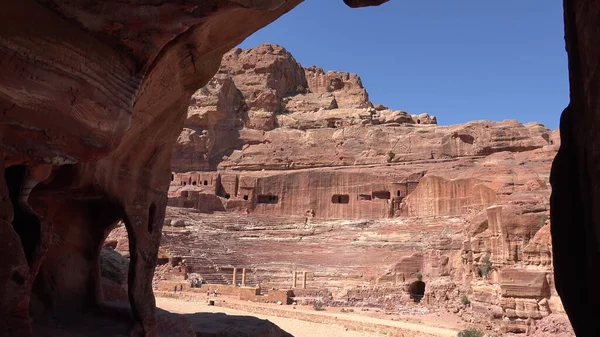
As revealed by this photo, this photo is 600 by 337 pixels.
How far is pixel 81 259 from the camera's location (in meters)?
8.29

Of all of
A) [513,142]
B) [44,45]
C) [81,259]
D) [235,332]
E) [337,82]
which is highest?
[337,82]

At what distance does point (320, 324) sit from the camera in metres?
19.7

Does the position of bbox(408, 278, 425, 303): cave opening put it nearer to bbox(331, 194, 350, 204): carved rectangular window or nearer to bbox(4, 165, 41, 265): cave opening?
bbox(331, 194, 350, 204): carved rectangular window

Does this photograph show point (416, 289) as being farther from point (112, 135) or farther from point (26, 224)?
point (112, 135)

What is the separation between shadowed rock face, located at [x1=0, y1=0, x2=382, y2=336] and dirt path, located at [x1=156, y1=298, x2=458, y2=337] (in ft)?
34.7

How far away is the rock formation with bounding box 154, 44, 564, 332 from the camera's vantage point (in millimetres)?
19203

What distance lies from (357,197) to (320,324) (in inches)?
1184

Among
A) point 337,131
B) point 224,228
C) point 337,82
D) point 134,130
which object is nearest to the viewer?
point 134,130

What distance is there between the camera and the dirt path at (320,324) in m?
17.4

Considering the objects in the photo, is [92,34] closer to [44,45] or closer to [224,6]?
[44,45]

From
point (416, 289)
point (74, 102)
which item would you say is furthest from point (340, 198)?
point (74, 102)

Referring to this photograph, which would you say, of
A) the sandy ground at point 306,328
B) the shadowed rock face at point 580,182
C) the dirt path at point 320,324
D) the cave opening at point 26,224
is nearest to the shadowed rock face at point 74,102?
the cave opening at point 26,224

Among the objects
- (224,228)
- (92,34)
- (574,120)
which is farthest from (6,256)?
(224,228)

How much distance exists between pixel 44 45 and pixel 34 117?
0.61m
